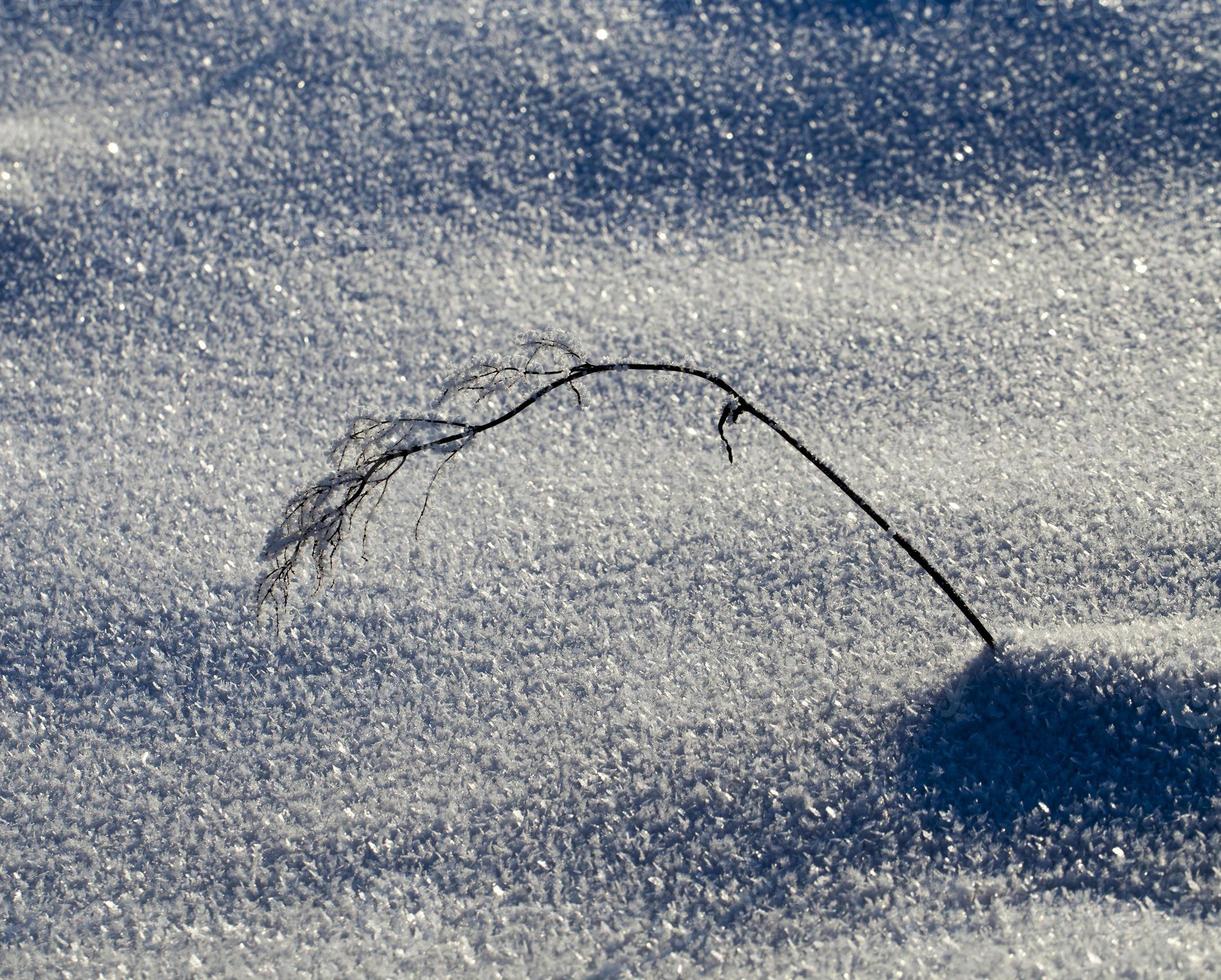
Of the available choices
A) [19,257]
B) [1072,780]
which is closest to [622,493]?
[1072,780]

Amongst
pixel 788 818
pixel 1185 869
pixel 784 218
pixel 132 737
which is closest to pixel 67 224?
pixel 132 737

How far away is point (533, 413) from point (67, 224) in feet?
3.76

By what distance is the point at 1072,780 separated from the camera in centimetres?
132

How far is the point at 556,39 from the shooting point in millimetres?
2705

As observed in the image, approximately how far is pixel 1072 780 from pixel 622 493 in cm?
79

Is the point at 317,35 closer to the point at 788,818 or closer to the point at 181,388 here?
the point at 181,388

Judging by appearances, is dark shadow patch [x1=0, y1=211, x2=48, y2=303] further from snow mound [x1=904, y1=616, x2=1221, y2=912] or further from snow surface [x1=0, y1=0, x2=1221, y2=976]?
snow mound [x1=904, y1=616, x2=1221, y2=912]

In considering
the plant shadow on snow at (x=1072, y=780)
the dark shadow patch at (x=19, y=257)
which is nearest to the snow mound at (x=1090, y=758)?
the plant shadow on snow at (x=1072, y=780)

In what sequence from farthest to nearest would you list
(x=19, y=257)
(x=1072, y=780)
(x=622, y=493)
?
(x=19, y=257) < (x=622, y=493) < (x=1072, y=780)

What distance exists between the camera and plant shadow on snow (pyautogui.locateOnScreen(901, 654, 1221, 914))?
1.24 meters

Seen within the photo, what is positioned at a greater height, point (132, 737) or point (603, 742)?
point (603, 742)

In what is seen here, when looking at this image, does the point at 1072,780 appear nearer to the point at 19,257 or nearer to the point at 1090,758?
the point at 1090,758

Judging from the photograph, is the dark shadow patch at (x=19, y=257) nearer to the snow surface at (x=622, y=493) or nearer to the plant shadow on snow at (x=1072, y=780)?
the snow surface at (x=622, y=493)

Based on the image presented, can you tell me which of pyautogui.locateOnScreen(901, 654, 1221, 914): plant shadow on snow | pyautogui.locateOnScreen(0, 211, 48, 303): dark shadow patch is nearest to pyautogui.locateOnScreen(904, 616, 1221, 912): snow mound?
pyautogui.locateOnScreen(901, 654, 1221, 914): plant shadow on snow
